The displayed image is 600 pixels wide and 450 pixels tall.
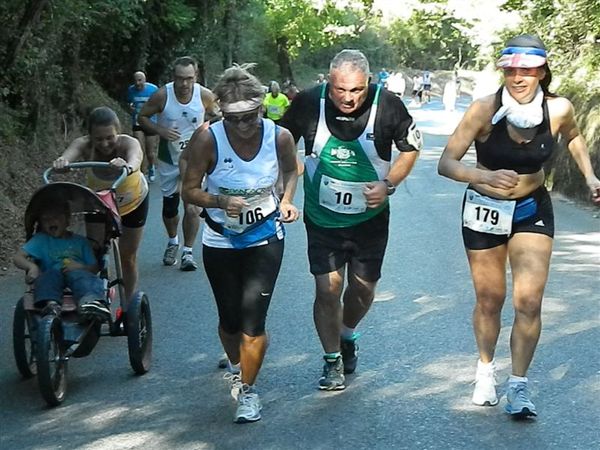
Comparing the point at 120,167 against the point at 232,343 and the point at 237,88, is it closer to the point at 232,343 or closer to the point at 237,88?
the point at 232,343

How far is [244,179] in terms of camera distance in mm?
5402

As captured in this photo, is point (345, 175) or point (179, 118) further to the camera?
point (179, 118)

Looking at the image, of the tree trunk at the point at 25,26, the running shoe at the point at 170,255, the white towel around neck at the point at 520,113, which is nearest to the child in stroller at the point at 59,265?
the white towel around neck at the point at 520,113

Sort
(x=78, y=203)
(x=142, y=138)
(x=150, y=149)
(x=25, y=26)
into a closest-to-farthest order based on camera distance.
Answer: (x=78, y=203)
(x=25, y=26)
(x=142, y=138)
(x=150, y=149)

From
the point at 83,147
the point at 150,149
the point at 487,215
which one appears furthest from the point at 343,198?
the point at 150,149

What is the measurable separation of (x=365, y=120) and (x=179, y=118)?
4.48m

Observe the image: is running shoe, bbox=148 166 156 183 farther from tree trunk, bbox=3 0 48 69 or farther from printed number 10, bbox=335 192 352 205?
printed number 10, bbox=335 192 352 205

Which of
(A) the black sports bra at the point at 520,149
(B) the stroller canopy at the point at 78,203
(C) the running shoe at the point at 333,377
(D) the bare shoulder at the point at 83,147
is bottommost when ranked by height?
(C) the running shoe at the point at 333,377

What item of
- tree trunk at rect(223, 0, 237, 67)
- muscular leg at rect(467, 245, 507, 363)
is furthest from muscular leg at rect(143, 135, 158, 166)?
tree trunk at rect(223, 0, 237, 67)

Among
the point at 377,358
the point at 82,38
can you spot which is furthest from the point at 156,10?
the point at 377,358

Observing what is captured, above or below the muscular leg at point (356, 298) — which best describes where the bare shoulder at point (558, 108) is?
above

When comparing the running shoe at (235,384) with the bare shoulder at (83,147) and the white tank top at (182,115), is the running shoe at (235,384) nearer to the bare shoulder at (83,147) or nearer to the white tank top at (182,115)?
the bare shoulder at (83,147)

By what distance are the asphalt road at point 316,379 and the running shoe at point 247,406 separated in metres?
0.05

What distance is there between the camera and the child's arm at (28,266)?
20.5ft
